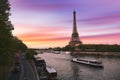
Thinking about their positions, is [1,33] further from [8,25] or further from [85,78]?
[85,78]

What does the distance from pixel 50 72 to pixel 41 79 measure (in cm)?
913

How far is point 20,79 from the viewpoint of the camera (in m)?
48.4

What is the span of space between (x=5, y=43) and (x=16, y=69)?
86.3 feet

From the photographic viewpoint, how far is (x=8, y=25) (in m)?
40.7

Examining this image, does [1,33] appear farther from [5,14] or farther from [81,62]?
[81,62]

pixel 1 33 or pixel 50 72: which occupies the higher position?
pixel 1 33

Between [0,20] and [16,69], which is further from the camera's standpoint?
[16,69]

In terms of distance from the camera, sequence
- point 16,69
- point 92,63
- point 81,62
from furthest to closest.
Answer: point 81,62 → point 92,63 → point 16,69

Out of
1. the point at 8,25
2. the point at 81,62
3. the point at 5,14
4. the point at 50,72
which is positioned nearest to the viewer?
the point at 5,14

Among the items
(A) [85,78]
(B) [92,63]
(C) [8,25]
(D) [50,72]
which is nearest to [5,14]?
(C) [8,25]

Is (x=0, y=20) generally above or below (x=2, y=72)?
above

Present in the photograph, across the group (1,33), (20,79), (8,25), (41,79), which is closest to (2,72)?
(20,79)

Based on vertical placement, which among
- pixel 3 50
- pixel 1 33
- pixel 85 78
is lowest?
pixel 85 78

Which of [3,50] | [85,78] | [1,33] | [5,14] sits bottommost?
[85,78]
